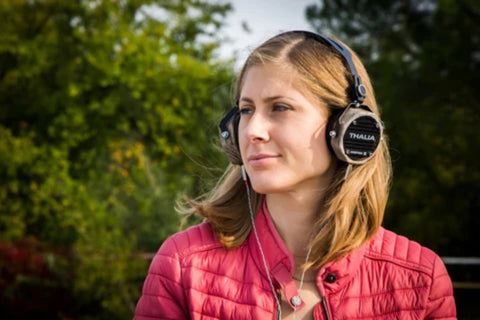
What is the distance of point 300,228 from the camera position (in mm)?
2195

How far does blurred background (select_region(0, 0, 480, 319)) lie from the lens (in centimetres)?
913

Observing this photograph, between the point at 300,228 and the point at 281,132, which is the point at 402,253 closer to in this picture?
the point at 300,228

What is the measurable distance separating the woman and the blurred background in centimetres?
506

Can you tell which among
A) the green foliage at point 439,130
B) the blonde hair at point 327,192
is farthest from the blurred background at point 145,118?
the blonde hair at point 327,192

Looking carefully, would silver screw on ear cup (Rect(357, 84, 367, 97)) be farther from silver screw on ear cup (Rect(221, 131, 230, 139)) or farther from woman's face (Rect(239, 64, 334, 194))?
silver screw on ear cup (Rect(221, 131, 230, 139))

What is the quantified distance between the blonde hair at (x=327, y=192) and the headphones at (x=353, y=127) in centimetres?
3

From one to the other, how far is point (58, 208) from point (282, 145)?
8.59 m

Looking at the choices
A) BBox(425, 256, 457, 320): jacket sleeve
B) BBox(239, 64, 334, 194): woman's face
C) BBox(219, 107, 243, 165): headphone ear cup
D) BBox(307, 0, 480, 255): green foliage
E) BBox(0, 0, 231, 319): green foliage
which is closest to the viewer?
BBox(239, 64, 334, 194): woman's face

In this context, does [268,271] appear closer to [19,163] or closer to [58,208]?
[58,208]

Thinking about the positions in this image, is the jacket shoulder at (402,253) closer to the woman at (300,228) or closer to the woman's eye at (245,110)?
the woman at (300,228)

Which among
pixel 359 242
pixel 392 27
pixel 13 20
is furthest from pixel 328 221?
pixel 392 27

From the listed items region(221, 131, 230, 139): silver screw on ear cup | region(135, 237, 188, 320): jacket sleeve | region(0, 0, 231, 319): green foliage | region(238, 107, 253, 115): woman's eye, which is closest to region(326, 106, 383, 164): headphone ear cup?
region(238, 107, 253, 115): woman's eye

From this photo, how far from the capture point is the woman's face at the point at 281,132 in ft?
6.60

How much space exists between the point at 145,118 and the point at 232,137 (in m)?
8.54
